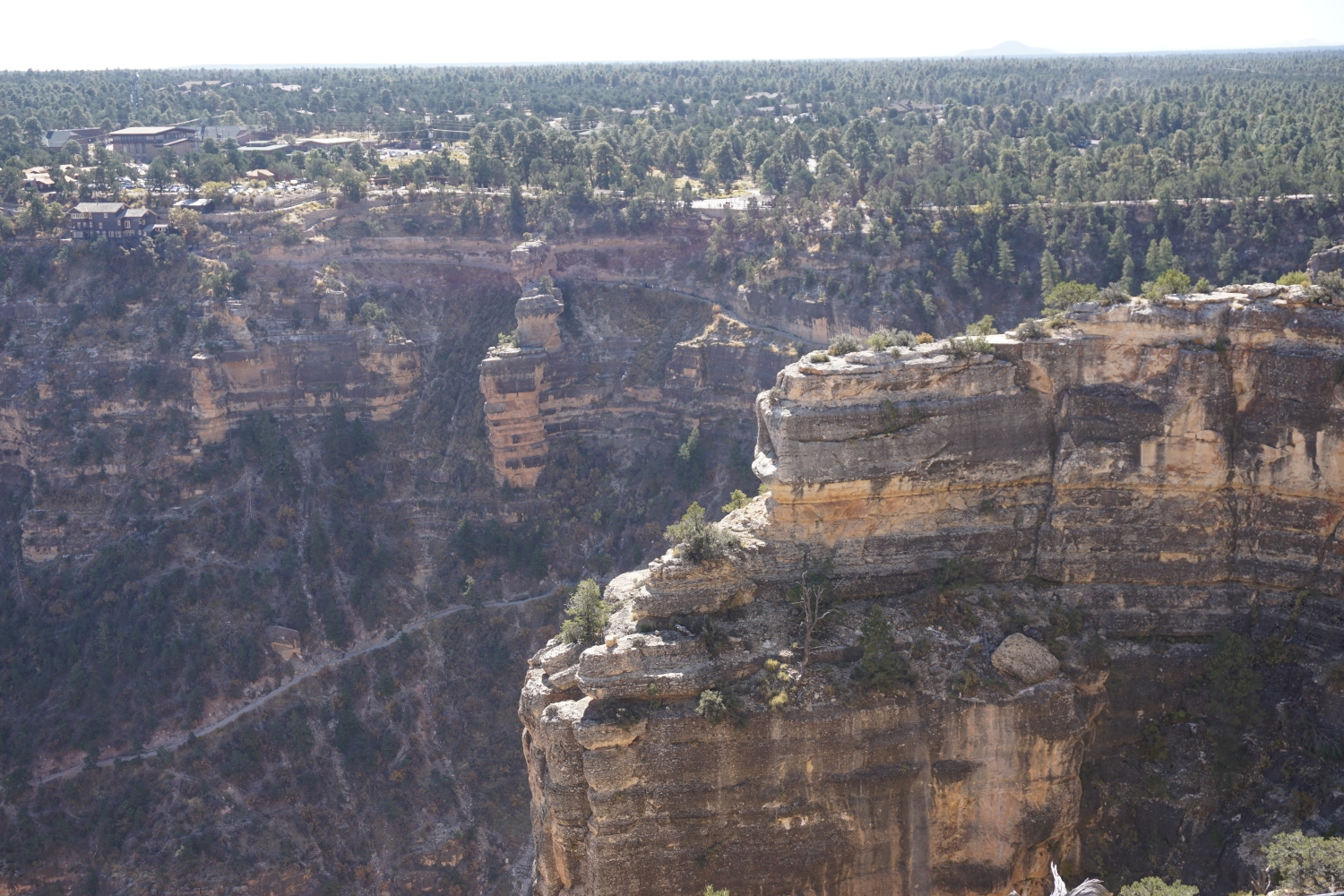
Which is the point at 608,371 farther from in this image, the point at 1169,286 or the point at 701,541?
the point at 1169,286

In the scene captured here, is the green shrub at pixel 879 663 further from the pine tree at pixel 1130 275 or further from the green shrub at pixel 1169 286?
the pine tree at pixel 1130 275

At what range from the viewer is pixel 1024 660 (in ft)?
116

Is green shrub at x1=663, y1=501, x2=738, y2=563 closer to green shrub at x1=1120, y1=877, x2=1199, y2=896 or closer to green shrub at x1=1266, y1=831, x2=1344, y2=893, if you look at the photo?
green shrub at x1=1120, y1=877, x2=1199, y2=896

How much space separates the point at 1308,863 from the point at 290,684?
50685 millimetres

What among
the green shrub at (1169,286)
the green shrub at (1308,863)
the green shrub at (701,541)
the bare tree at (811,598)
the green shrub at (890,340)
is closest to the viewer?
the green shrub at (1308,863)

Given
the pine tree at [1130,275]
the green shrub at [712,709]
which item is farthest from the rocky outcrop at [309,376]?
the green shrub at [712,709]

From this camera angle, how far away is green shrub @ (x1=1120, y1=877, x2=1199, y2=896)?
3012cm

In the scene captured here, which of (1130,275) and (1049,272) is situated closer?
(1130,275)

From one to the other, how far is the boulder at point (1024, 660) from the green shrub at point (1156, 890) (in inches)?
250

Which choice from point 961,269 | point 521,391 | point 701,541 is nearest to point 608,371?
point 521,391

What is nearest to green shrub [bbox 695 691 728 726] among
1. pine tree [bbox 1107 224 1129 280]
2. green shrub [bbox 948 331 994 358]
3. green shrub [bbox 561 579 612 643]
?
green shrub [bbox 561 579 612 643]

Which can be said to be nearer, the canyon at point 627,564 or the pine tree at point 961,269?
the canyon at point 627,564

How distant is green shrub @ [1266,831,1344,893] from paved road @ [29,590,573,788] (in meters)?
43.2

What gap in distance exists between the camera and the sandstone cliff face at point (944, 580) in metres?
34.6
